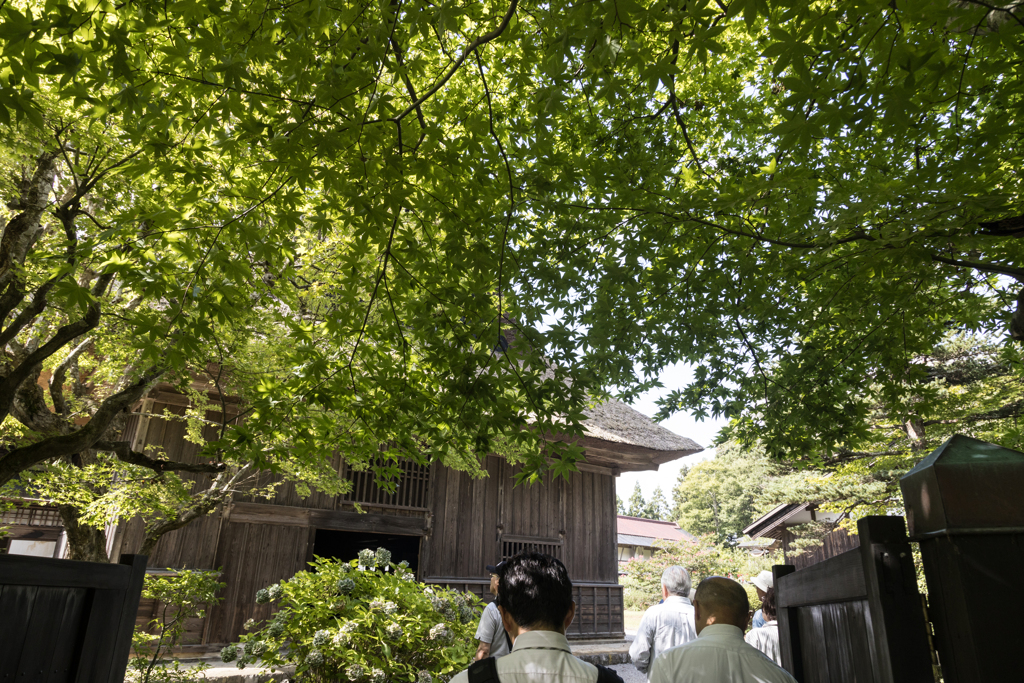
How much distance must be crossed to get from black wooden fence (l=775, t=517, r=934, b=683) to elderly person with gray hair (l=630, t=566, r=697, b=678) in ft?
6.79

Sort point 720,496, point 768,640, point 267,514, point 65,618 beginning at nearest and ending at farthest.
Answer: point 65,618
point 768,640
point 267,514
point 720,496

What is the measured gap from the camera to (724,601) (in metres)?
A: 2.48

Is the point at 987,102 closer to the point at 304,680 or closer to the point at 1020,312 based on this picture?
the point at 1020,312

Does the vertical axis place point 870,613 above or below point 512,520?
below

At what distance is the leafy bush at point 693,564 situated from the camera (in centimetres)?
2094

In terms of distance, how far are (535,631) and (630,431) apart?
11.4m

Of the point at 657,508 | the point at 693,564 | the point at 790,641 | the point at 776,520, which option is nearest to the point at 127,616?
the point at 790,641

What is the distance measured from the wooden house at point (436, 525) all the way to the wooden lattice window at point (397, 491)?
2 centimetres

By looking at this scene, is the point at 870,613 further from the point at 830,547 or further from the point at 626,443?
the point at 830,547

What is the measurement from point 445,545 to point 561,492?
120 inches

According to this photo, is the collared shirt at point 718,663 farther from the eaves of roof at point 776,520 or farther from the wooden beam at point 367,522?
the eaves of roof at point 776,520

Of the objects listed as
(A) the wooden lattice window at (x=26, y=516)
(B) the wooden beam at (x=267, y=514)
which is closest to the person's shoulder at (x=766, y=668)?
(B) the wooden beam at (x=267, y=514)

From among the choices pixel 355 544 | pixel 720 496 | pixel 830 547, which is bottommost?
pixel 355 544

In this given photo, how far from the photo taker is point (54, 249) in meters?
5.19
